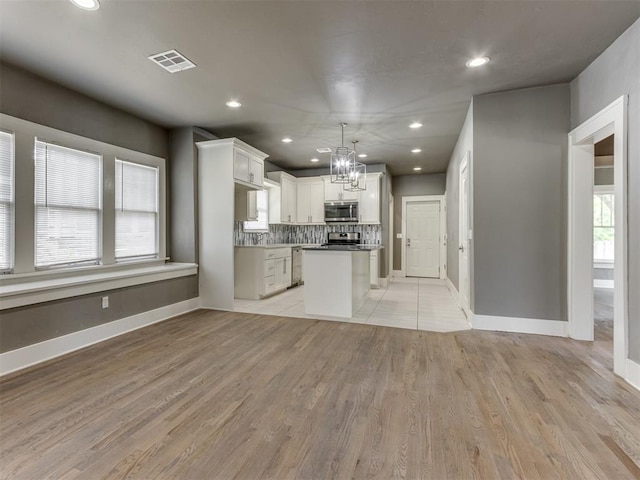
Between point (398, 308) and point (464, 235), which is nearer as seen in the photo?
point (464, 235)

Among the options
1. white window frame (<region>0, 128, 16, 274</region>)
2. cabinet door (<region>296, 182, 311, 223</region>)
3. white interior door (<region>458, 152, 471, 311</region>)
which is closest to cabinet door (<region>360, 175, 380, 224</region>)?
cabinet door (<region>296, 182, 311, 223</region>)

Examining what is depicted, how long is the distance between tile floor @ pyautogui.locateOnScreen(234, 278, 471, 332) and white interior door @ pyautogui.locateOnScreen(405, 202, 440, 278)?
5.50ft

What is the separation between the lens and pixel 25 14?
2.20 metres

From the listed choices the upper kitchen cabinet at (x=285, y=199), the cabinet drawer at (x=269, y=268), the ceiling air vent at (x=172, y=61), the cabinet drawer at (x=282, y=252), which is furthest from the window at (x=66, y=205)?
the upper kitchen cabinet at (x=285, y=199)

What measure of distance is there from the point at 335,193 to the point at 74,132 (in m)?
4.68

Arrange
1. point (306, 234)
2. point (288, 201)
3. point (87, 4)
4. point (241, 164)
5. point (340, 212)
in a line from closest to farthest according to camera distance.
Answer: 1. point (87, 4)
2. point (241, 164)
3. point (340, 212)
4. point (288, 201)
5. point (306, 234)

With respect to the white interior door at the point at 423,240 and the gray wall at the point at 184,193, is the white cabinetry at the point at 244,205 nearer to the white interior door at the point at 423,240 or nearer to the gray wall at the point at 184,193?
the gray wall at the point at 184,193

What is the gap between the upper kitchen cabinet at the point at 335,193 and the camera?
22.5ft

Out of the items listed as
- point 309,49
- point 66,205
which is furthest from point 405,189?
point 66,205

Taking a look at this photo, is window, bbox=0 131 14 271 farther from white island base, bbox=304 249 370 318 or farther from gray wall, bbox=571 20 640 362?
gray wall, bbox=571 20 640 362

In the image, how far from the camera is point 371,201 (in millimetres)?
6727

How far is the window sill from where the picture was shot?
2.67 m

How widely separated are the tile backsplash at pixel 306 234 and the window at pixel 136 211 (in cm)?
215

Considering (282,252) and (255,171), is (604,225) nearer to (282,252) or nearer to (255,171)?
(282,252)
